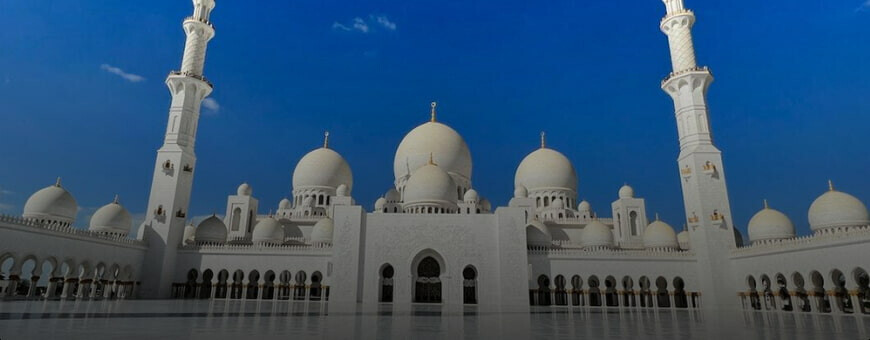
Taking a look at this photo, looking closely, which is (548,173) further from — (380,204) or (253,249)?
(253,249)

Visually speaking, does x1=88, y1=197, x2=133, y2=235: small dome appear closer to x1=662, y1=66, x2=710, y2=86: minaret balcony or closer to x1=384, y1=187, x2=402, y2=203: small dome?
x1=384, y1=187, x2=402, y2=203: small dome

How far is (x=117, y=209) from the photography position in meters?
23.7

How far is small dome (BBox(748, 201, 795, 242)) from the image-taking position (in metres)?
19.7

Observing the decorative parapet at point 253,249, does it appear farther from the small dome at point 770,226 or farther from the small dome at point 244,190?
the small dome at point 770,226

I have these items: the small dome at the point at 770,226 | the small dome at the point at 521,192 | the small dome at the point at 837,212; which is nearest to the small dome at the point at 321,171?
the small dome at the point at 521,192

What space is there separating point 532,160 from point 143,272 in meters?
22.5

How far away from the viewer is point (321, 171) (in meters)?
30.1

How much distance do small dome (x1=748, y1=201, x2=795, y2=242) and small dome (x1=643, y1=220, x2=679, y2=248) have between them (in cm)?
313

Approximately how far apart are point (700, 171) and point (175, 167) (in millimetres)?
24178

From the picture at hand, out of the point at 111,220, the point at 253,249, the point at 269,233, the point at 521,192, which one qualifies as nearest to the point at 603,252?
the point at 521,192

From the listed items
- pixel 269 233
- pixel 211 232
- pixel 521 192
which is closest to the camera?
pixel 211 232

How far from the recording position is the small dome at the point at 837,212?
17.2 m

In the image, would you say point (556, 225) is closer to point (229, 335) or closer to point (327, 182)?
point (327, 182)

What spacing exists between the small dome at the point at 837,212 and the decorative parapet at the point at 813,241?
1.92 ft
